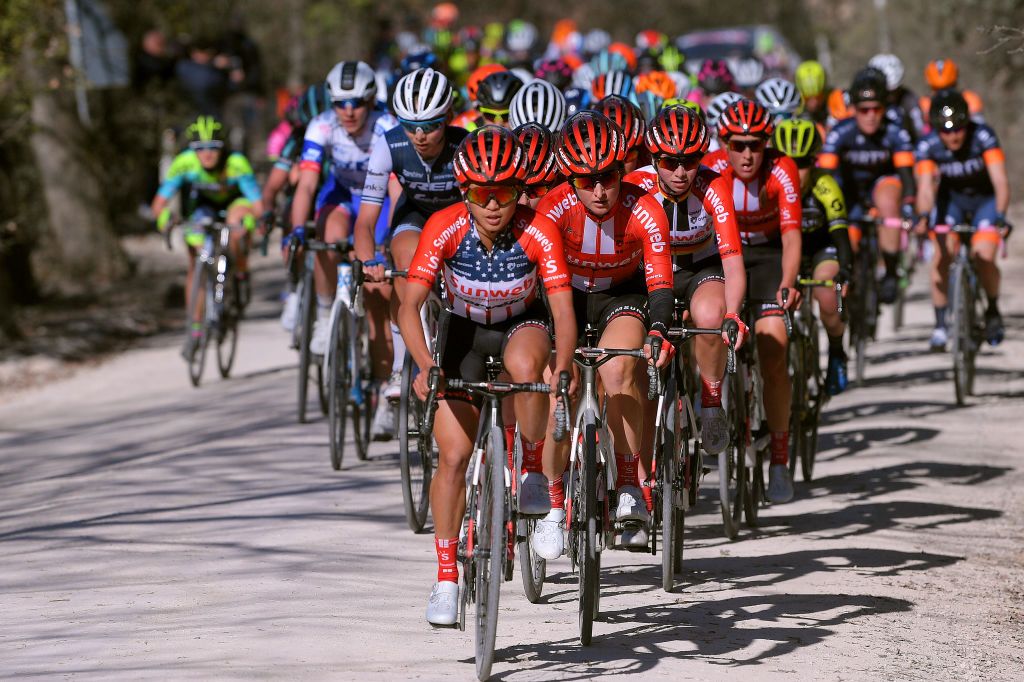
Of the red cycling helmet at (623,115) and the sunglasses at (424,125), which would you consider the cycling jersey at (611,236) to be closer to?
the red cycling helmet at (623,115)

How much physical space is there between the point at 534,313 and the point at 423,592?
5.12 ft

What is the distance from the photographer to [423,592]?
7996 millimetres

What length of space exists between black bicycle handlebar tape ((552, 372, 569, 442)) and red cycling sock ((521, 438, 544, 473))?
1.61ft

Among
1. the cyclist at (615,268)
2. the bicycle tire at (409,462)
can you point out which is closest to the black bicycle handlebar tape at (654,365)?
the cyclist at (615,268)

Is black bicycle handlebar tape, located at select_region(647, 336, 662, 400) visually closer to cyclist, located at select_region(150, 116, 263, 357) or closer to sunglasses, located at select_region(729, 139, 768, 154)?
sunglasses, located at select_region(729, 139, 768, 154)

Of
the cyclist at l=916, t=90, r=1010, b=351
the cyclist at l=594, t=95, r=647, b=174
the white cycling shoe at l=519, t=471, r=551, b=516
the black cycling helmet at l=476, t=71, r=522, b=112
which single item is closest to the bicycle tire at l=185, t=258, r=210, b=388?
the black cycling helmet at l=476, t=71, r=522, b=112

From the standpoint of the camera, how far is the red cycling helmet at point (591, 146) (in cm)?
753

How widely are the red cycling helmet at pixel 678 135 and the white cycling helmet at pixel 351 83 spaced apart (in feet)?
10.4

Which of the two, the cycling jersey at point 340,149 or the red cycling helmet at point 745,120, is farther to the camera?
the cycling jersey at point 340,149

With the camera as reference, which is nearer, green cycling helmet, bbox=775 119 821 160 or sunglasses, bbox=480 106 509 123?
green cycling helmet, bbox=775 119 821 160

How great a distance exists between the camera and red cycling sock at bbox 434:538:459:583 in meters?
6.69

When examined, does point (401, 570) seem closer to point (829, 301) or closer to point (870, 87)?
point (829, 301)

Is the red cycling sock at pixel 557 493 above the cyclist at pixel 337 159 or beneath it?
beneath

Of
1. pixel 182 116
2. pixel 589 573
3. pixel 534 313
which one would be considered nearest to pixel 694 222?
pixel 534 313
